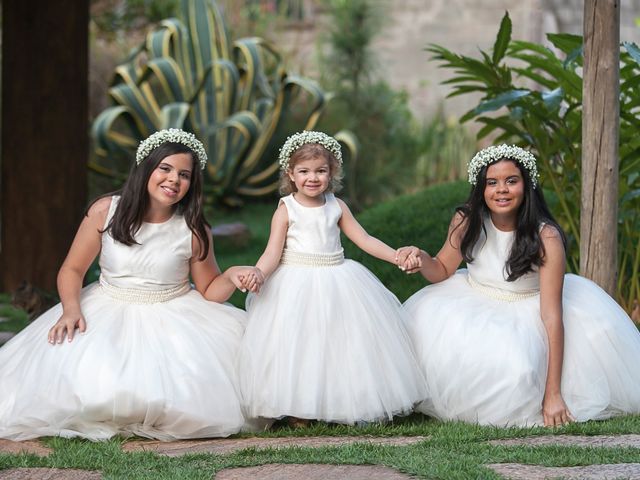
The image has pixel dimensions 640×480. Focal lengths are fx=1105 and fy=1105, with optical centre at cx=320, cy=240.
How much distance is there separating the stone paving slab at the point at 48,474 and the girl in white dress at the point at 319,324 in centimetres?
80

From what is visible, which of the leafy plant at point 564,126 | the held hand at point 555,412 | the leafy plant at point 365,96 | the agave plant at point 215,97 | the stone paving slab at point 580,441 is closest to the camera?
the stone paving slab at point 580,441

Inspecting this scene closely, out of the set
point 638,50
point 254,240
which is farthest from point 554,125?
point 254,240

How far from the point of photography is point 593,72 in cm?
496

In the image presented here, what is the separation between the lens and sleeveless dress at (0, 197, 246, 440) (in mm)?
3803

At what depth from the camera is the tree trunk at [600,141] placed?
4.93 m

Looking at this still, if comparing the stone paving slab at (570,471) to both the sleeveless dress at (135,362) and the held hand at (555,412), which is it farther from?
the sleeveless dress at (135,362)

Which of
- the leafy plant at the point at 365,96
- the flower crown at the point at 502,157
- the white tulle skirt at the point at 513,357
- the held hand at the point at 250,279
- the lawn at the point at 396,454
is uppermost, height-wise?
the leafy plant at the point at 365,96

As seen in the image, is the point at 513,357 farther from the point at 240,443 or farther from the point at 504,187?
the point at 240,443

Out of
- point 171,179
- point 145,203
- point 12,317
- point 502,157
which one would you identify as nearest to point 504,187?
point 502,157

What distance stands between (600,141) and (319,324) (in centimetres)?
182

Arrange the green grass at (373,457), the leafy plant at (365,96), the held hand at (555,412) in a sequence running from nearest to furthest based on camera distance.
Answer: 1. the green grass at (373,457)
2. the held hand at (555,412)
3. the leafy plant at (365,96)

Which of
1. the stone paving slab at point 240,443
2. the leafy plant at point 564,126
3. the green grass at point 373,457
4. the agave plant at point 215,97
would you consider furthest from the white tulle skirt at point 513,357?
the agave plant at point 215,97

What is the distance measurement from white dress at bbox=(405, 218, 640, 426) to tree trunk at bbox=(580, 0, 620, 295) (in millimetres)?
697

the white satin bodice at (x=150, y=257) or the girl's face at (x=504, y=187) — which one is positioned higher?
the girl's face at (x=504, y=187)
